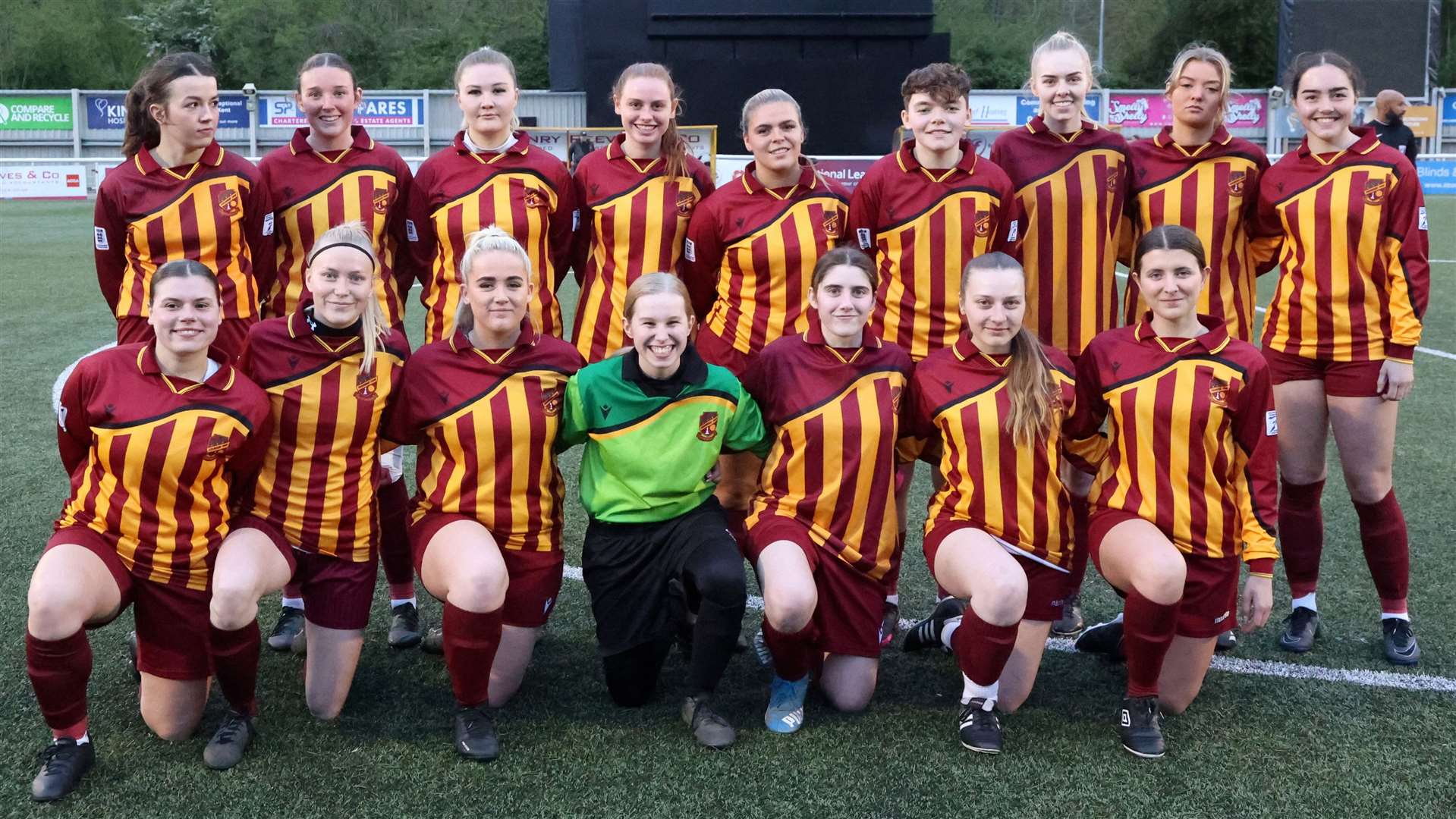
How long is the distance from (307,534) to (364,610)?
0.76 feet

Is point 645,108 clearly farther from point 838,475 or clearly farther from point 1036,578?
point 1036,578

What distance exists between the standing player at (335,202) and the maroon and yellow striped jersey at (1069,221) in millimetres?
1832

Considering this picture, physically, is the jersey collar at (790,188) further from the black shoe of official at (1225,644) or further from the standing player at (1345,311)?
the black shoe of official at (1225,644)

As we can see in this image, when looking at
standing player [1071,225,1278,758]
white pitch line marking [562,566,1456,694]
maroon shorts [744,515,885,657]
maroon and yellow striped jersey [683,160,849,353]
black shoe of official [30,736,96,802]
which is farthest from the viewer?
maroon and yellow striped jersey [683,160,849,353]

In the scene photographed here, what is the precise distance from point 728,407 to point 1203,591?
121 cm

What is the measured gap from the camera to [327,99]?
11.5ft

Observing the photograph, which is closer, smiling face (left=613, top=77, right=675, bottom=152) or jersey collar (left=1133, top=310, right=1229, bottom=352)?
jersey collar (left=1133, top=310, right=1229, bottom=352)

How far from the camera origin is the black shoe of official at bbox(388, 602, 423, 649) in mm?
3398

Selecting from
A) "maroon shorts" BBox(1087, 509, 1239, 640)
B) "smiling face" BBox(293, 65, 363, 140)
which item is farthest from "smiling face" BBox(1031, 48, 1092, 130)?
"smiling face" BBox(293, 65, 363, 140)

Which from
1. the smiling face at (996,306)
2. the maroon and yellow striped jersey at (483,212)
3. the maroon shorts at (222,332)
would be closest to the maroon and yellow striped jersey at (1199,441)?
the smiling face at (996,306)

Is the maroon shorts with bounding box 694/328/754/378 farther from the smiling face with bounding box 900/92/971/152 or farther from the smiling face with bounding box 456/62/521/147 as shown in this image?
the smiling face with bounding box 456/62/521/147

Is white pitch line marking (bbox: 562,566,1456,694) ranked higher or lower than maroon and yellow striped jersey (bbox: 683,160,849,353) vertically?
lower

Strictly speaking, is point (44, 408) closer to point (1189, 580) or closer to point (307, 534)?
point (307, 534)

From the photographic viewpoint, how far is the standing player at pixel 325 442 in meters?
2.92
